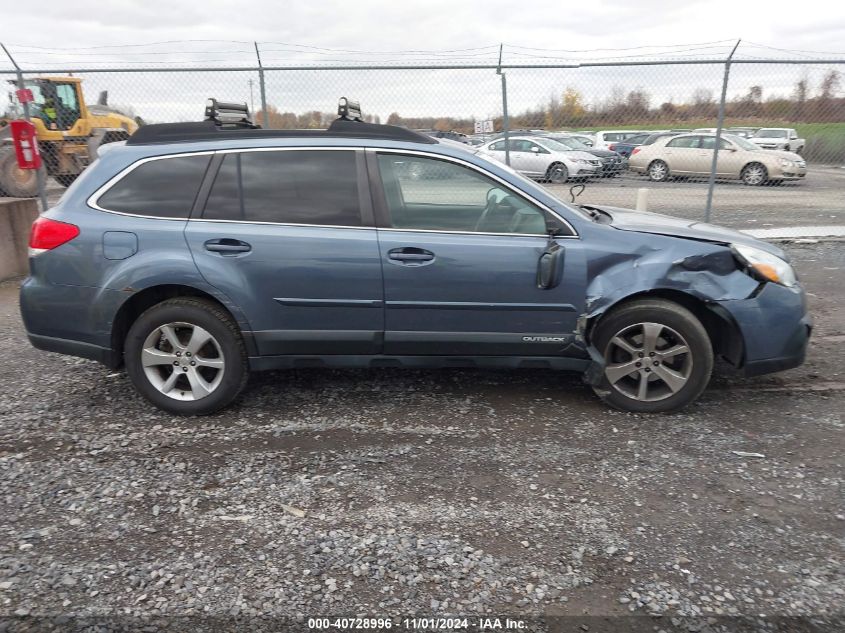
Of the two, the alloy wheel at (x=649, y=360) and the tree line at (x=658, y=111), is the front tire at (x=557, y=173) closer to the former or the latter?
the tree line at (x=658, y=111)

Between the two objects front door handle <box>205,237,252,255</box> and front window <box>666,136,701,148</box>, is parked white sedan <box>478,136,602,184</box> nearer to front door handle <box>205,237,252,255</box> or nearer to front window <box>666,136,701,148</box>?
front window <box>666,136,701,148</box>

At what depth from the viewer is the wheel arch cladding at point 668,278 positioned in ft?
12.5

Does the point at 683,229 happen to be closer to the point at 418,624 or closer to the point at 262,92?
the point at 418,624

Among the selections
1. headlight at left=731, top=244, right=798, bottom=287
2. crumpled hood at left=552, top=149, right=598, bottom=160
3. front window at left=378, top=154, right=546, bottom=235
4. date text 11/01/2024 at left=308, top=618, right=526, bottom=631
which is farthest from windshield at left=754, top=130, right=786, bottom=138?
date text 11/01/2024 at left=308, top=618, right=526, bottom=631

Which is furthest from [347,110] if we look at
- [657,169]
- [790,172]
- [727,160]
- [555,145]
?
[790,172]

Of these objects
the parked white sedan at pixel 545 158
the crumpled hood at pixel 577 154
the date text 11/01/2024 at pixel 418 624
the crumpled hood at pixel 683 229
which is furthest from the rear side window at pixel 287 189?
the crumpled hood at pixel 577 154

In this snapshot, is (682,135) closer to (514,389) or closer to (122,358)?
(514,389)

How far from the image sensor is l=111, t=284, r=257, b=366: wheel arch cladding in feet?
12.5

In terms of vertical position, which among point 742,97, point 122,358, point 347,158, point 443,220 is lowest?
point 122,358

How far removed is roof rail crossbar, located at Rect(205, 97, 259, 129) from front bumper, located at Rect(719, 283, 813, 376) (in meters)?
3.30

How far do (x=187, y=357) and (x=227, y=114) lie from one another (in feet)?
5.55

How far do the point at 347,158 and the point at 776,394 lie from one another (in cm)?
324

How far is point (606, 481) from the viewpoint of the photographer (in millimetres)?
→ 3256

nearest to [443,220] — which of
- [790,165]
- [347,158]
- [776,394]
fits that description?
[347,158]
